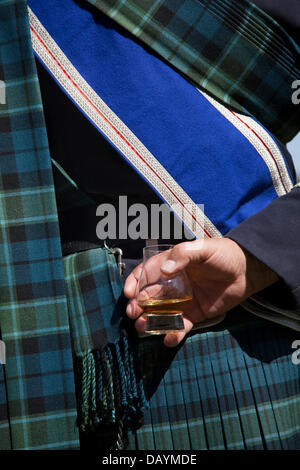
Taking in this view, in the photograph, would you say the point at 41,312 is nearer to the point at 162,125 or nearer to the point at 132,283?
the point at 132,283

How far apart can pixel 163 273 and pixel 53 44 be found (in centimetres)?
56

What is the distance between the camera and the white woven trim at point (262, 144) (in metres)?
1.29

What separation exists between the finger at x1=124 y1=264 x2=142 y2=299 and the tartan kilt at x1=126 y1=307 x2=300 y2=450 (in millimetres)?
116

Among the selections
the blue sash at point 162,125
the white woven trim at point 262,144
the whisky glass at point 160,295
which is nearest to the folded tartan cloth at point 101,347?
the whisky glass at point 160,295

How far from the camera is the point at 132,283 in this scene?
1.27 m

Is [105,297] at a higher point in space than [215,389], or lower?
higher

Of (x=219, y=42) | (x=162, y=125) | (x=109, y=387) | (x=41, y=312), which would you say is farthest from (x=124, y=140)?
(x=109, y=387)

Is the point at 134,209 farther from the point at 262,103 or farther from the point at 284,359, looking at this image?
the point at 284,359

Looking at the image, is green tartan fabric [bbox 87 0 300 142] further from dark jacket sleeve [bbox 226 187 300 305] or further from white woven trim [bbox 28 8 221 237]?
dark jacket sleeve [bbox 226 187 300 305]

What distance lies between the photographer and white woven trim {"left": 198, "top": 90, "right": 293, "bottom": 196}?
1.29 m

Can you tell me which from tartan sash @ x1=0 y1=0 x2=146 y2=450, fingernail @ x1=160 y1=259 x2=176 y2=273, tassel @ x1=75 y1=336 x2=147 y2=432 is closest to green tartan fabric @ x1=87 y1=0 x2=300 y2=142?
tartan sash @ x1=0 y1=0 x2=146 y2=450

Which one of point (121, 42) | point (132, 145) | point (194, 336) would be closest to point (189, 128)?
point (132, 145)

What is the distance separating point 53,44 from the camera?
1293 millimetres

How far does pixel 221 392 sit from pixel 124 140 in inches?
23.0
